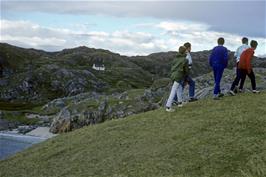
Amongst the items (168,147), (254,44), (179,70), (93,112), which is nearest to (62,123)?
(93,112)

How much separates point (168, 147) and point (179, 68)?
7874 millimetres

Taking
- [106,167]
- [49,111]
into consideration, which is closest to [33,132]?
[49,111]

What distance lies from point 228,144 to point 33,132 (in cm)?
10229

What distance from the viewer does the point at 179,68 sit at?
103ft

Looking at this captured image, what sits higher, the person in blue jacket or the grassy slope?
the person in blue jacket

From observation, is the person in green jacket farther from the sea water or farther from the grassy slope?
the sea water

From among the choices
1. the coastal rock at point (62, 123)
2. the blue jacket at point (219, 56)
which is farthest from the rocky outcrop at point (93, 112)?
the blue jacket at point (219, 56)

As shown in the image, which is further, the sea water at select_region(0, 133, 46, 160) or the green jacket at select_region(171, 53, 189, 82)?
the sea water at select_region(0, 133, 46, 160)

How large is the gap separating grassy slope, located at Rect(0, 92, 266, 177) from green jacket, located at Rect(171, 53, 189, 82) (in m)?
2.30

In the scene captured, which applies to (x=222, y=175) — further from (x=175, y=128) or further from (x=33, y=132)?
(x=33, y=132)

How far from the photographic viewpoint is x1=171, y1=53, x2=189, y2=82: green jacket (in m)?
31.1

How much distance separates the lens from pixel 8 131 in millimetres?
125312

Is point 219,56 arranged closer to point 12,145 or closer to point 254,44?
point 254,44

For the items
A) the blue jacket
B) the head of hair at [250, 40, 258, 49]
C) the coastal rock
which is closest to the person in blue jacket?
the blue jacket
